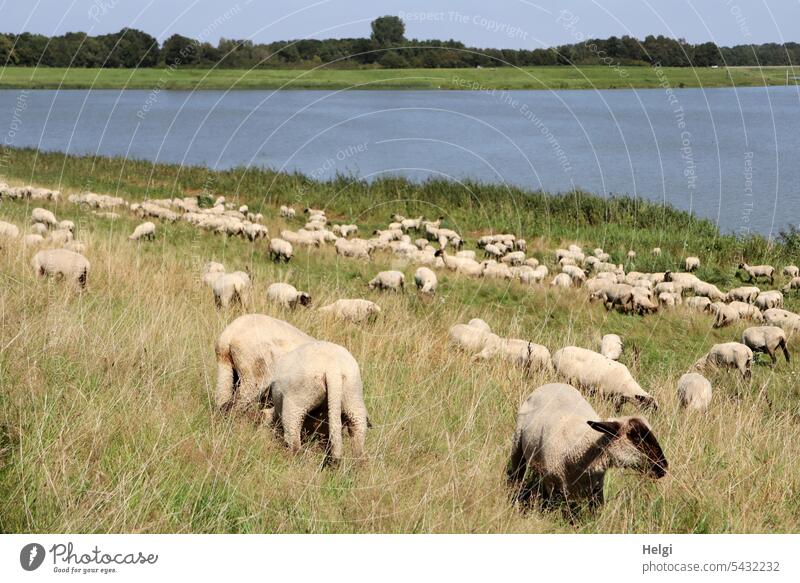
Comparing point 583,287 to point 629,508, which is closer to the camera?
point 629,508

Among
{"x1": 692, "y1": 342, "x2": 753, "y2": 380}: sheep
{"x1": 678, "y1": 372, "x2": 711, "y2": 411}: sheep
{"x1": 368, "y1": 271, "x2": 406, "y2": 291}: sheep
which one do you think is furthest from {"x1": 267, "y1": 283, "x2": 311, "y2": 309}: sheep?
{"x1": 692, "y1": 342, "x2": 753, "y2": 380}: sheep

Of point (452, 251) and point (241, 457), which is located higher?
A: point (241, 457)

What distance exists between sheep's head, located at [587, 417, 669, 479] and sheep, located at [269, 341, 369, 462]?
1439mm

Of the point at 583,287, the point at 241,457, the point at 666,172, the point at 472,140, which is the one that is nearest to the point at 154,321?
the point at 241,457

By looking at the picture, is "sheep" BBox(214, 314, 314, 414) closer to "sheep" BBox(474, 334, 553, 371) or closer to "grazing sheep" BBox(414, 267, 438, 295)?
"sheep" BBox(474, 334, 553, 371)

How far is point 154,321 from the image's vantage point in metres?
7.98

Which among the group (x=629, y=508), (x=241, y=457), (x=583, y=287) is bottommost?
(x=583, y=287)

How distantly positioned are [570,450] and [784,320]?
38.0 ft

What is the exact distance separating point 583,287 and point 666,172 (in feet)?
76.7

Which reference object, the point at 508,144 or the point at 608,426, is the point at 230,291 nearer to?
the point at 608,426

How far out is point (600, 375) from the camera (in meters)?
9.45

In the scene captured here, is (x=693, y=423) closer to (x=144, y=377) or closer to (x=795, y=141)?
(x=144, y=377)

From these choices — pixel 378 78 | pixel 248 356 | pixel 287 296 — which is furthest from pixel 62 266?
pixel 378 78

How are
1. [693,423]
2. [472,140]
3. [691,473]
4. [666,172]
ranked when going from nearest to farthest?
[691,473] < [693,423] < [666,172] < [472,140]
